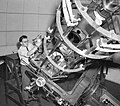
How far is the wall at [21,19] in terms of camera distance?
2.29 m

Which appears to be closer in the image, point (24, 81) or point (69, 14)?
point (69, 14)

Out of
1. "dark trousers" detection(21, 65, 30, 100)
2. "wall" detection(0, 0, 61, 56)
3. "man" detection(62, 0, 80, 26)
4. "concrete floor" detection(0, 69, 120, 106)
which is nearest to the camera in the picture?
"man" detection(62, 0, 80, 26)

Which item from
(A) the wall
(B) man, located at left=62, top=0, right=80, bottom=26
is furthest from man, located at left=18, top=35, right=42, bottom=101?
(A) the wall

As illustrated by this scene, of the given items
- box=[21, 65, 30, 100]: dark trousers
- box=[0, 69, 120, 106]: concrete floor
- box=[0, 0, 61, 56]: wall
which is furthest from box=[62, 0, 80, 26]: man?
box=[0, 0, 61, 56]: wall

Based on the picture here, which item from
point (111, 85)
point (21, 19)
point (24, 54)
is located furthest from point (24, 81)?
point (21, 19)

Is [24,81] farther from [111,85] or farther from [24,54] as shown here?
[111,85]

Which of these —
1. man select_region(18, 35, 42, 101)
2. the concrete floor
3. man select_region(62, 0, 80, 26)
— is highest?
man select_region(62, 0, 80, 26)

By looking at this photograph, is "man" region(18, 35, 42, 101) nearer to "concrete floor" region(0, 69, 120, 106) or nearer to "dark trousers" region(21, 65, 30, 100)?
"dark trousers" region(21, 65, 30, 100)

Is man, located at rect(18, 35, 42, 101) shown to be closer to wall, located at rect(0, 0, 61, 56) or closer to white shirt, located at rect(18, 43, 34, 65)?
white shirt, located at rect(18, 43, 34, 65)

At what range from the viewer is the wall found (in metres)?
2.29

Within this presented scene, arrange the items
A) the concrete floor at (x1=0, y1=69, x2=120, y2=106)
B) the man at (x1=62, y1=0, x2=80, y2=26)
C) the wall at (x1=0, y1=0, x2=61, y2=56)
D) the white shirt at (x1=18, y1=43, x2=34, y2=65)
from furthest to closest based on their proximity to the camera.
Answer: the wall at (x1=0, y1=0, x2=61, y2=56) < the concrete floor at (x1=0, y1=69, x2=120, y2=106) < the white shirt at (x1=18, y1=43, x2=34, y2=65) < the man at (x1=62, y1=0, x2=80, y2=26)

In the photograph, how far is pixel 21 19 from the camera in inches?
93.2

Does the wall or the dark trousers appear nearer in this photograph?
the dark trousers

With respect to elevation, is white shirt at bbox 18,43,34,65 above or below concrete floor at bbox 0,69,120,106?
above
